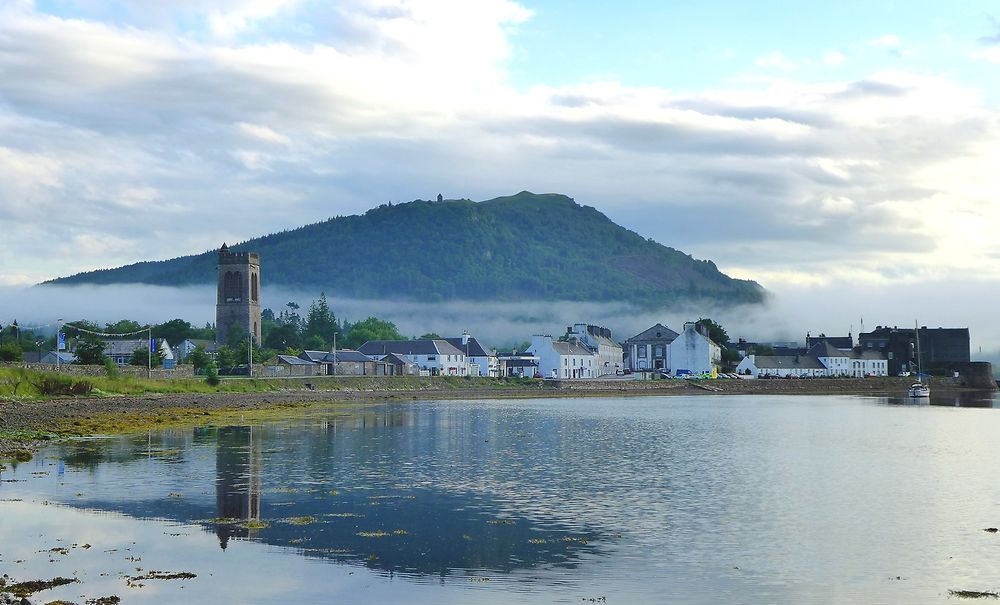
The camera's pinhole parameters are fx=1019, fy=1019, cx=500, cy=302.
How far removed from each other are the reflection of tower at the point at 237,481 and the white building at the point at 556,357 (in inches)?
4366

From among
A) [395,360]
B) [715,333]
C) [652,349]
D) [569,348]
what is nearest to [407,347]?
[395,360]

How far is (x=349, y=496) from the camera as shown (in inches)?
1246

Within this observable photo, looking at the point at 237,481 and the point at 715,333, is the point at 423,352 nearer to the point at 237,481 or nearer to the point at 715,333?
the point at 715,333

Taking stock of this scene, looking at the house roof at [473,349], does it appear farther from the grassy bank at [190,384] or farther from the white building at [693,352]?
the white building at [693,352]

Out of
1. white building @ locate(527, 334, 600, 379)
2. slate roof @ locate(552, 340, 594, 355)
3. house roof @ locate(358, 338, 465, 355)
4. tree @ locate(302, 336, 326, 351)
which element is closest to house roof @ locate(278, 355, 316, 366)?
house roof @ locate(358, 338, 465, 355)

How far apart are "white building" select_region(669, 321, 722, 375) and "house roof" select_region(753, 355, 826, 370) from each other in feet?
24.3

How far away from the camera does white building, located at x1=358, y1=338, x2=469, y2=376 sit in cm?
14950

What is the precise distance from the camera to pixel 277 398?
94.8 metres

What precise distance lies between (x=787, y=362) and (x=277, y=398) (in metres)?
102

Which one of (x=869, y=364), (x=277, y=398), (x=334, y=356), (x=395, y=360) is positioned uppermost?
(x=334, y=356)

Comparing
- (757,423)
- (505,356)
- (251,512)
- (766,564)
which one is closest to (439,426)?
(757,423)

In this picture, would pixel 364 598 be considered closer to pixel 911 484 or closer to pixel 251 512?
pixel 251 512

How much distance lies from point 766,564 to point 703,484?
1337cm

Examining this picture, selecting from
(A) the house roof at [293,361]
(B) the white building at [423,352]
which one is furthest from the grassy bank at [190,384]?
(B) the white building at [423,352]
